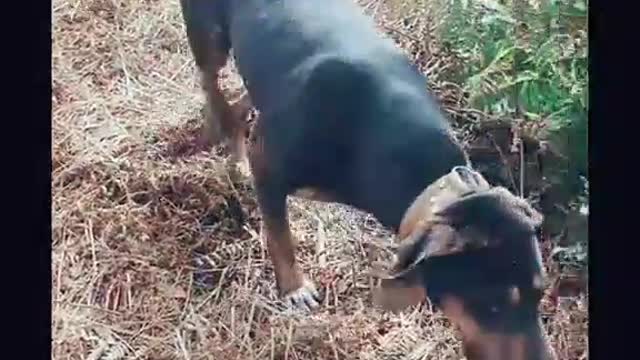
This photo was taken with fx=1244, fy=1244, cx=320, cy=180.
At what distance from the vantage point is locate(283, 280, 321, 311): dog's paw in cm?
188

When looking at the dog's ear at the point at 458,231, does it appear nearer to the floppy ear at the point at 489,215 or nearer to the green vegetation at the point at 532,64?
the floppy ear at the point at 489,215

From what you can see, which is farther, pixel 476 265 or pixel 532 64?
pixel 532 64

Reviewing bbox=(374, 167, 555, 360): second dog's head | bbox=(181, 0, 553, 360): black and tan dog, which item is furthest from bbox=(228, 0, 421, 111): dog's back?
bbox=(374, 167, 555, 360): second dog's head

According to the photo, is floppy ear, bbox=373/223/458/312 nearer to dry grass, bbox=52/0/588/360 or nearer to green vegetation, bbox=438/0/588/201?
dry grass, bbox=52/0/588/360

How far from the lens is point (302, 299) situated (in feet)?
6.16

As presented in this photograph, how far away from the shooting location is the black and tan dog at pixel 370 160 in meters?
1.81

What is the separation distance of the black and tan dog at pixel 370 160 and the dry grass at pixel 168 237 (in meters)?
0.03

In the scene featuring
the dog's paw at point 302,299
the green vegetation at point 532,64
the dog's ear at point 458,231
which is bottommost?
the dog's paw at point 302,299

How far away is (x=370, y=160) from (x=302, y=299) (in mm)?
234

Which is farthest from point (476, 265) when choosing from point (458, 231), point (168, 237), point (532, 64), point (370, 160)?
point (168, 237)

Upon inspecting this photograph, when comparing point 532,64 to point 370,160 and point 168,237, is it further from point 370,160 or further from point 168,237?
point 168,237

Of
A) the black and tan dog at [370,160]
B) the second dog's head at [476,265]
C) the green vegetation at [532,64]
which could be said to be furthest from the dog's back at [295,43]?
the second dog's head at [476,265]

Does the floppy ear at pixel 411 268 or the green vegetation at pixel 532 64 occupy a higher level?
the green vegetation at pixel 532 64
